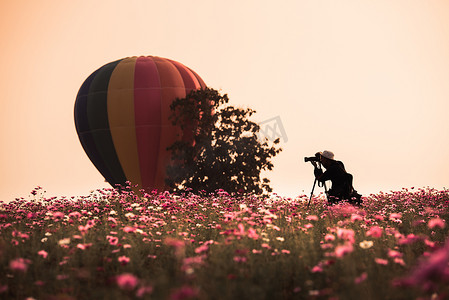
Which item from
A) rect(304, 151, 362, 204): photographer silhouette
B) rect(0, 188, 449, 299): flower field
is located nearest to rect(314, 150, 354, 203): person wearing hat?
rect(304, 151, 362, 204): photographer silhouette

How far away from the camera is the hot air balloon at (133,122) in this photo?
22125 mm

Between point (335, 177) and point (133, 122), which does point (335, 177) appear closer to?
point (335, 177)

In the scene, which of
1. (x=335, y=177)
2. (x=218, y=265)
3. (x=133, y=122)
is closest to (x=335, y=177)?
(x=335, y=177)

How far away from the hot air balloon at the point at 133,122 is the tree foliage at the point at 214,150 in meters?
0.69

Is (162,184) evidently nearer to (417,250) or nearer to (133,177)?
(133,177)

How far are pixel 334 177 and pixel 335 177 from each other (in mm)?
30

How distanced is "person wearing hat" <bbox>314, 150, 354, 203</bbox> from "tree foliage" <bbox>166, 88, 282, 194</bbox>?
756 cm

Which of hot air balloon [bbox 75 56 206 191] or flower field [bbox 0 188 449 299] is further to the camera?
hot air balloon [bbox 75 56 206 191]

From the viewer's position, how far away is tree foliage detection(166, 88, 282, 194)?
2153 cm

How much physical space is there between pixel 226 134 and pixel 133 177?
516 centimetres

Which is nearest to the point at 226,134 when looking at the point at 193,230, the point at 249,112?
the point at 249,112

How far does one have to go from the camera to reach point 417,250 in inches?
345

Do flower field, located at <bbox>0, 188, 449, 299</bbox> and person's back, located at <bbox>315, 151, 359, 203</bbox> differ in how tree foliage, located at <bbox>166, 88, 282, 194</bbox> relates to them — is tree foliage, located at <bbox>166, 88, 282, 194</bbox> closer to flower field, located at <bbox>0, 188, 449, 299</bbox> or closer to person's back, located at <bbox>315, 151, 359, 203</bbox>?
person's back, located at <bbox>315, 151, 359, 203</bbox>

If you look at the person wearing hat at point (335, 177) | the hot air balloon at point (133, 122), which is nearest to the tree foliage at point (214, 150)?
the hot air balloon at point (133, 122)
